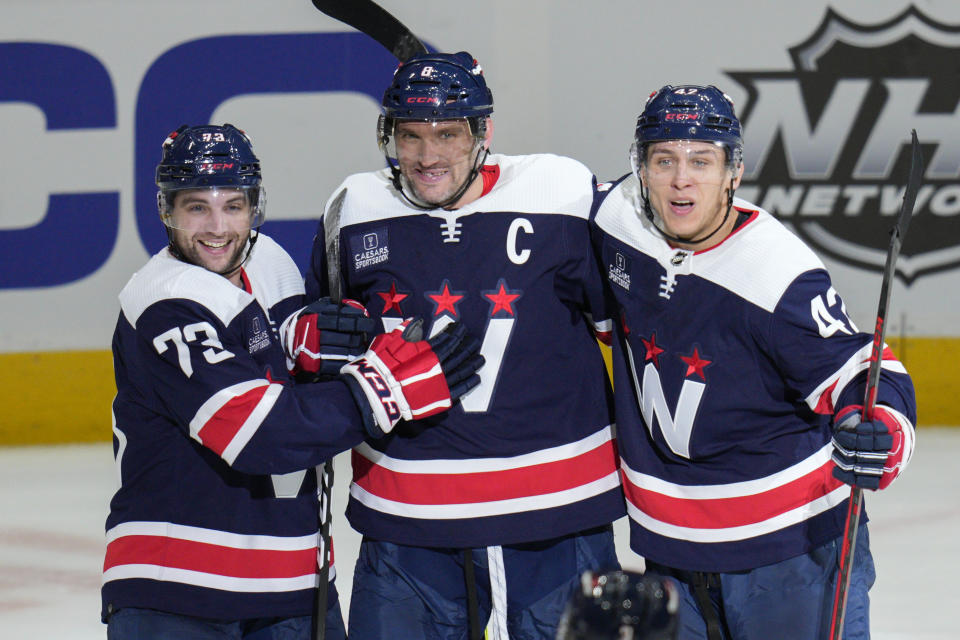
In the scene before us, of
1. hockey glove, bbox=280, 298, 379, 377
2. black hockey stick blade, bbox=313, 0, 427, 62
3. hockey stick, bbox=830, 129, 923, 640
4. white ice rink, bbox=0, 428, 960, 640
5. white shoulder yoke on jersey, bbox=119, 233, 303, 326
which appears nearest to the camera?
hockey stick, bbox=830, 129, 923, 640

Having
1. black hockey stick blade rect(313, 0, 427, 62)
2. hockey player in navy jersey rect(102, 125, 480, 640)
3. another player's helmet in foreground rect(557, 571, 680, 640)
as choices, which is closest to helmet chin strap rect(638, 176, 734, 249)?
hockey player in navy jersey rect(102, 125, 480, 640)

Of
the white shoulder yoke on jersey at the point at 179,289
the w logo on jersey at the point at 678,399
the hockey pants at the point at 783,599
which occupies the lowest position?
the hockey pants at the point at 783,599

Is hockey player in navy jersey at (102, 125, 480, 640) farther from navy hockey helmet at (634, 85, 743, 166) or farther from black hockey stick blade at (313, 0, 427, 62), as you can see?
black hockey stick blade at (313, 0, 427, 62)

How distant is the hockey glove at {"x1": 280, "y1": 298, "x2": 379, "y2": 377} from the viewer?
2070 mm

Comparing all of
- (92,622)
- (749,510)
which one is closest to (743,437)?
(749,510)

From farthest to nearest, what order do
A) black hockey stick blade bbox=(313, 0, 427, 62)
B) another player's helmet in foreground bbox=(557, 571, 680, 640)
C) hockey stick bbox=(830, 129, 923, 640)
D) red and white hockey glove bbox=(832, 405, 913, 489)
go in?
black hockey stick blade bbox=(313, 0, 427, 62) → hockey stick bbox=(830, 129, 923, 640) → red and white hockey glove bbox=(832, 405, 913, 489) → another player's helmet in foreground bbox=(557, 571, 680, 640)

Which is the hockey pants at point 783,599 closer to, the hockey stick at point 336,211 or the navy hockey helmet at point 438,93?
the hockey stick at point 336,211

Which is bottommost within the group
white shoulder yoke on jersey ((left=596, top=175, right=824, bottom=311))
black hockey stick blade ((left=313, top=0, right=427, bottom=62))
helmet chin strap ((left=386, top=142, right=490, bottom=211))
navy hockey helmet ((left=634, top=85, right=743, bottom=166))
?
white shoulder yoke on jersey ((left=596, top=175, right=824, bottom=311))

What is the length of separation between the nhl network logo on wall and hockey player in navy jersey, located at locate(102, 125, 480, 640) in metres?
3.13

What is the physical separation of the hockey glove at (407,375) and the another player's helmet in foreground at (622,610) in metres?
1.01

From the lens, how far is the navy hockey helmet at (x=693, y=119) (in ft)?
6.32

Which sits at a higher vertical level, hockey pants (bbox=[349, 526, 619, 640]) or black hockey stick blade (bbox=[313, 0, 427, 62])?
black hockey stick blade (bbox=[313, 0, 427, 62])

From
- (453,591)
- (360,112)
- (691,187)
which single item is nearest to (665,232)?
(691,187)

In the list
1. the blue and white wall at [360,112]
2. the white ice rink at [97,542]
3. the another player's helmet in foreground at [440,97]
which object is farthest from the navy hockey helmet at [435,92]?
the blue and white wall at [360,112]
